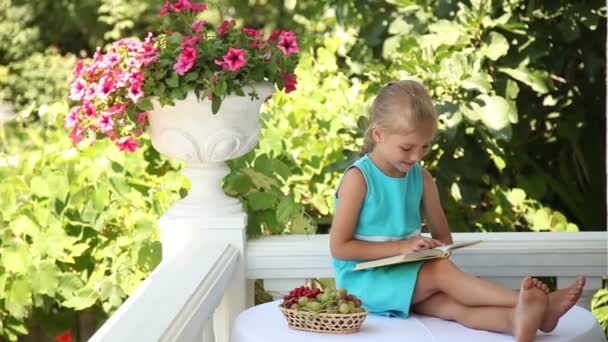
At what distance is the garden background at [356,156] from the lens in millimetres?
4125

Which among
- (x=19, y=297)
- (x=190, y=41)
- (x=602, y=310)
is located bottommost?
(x=19, y=297)

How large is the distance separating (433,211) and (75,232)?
62.0 inches

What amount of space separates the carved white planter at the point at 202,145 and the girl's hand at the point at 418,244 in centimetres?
67

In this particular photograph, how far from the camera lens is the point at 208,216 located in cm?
342

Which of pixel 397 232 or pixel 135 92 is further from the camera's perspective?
pixel 135 92

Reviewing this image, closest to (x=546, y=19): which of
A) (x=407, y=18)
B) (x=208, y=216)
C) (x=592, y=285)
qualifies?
(x=407, y=18)

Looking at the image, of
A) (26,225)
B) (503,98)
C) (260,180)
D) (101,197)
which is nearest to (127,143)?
(260,180)

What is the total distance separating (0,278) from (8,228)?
0.19 metres

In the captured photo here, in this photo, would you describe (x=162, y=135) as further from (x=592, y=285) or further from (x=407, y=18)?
(x=407, y=18)

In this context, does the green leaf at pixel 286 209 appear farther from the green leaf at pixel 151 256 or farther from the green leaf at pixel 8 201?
the green leaf at pixel 8 201

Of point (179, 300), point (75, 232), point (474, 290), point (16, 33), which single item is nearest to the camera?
point (179, 300)

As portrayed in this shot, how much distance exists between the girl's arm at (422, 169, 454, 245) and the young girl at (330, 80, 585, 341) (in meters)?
0.05

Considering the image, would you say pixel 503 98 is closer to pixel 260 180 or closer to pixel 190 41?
pixel 260 180

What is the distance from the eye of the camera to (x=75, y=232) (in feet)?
14.0
